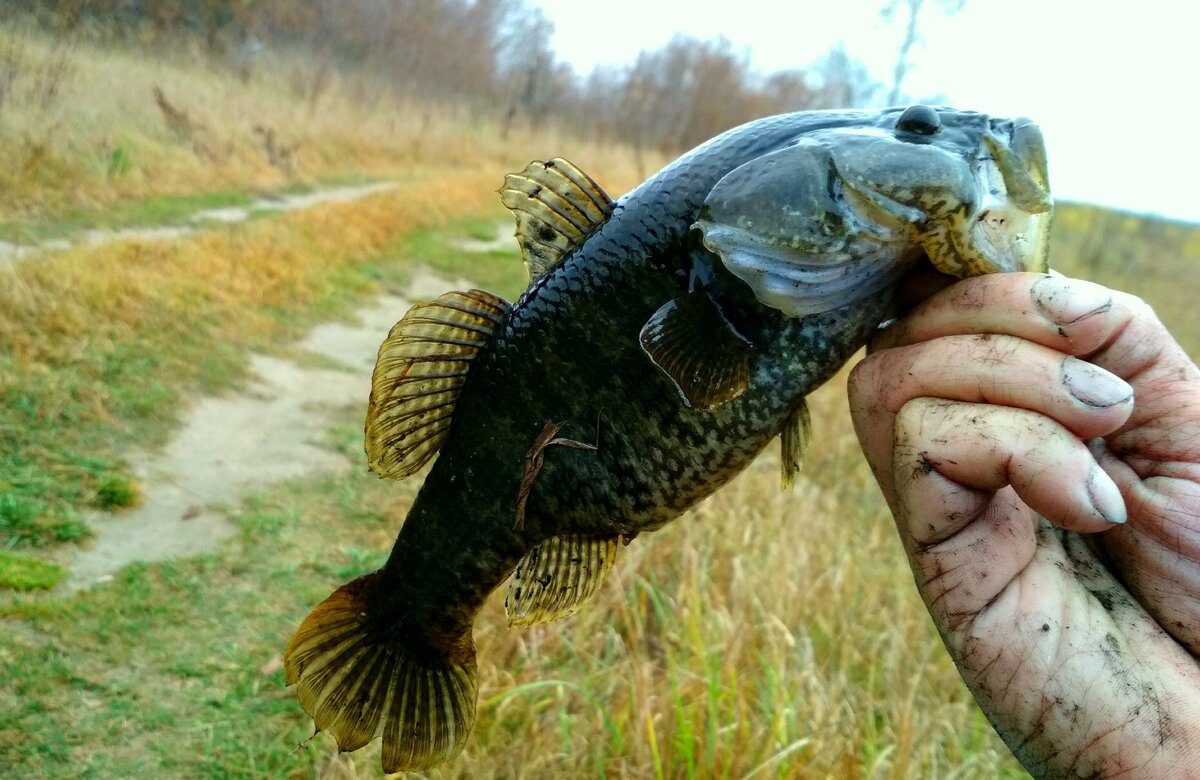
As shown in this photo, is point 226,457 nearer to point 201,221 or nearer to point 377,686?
point 377,686

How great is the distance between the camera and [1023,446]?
134 centimetres

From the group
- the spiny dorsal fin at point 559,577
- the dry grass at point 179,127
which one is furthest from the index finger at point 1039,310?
the dry grass at point 179,127

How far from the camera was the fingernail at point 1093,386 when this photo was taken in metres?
1.31

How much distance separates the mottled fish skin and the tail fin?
12.0 inches

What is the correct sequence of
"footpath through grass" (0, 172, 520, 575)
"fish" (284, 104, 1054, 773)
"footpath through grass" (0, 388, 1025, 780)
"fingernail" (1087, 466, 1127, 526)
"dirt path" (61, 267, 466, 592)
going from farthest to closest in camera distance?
"footpath through grass" (0, 172, 520, 575), "dirt path" (61, 267, 466, 592), "footpath through grass" (0, 388, 1025, 780), "fish" (284, 104, 1054, 773), "fingernail" (1087, 466, 1127, 526)

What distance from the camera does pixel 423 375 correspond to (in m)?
1.68

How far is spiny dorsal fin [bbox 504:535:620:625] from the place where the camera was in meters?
1.70

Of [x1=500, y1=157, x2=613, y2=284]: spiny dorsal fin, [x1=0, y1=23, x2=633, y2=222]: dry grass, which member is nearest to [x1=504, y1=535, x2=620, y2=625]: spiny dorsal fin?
[x1=500, y1=157, x2=613, y2=284]: spiny dorsal fin

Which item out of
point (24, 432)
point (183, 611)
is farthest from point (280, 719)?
point (24, 432)

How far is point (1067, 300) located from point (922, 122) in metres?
0.38

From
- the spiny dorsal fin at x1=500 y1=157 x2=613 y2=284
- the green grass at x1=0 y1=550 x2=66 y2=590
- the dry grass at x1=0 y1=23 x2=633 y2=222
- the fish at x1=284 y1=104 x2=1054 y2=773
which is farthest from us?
the dry grass at x1=0 y1=23 x2=633 y2=222

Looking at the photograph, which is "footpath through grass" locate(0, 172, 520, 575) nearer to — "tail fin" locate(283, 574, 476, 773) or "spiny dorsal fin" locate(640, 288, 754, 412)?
"tail fin" locate(283, 574, 476, 773)

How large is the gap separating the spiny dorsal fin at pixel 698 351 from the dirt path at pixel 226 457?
123 inches

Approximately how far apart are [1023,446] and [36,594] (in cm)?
358
